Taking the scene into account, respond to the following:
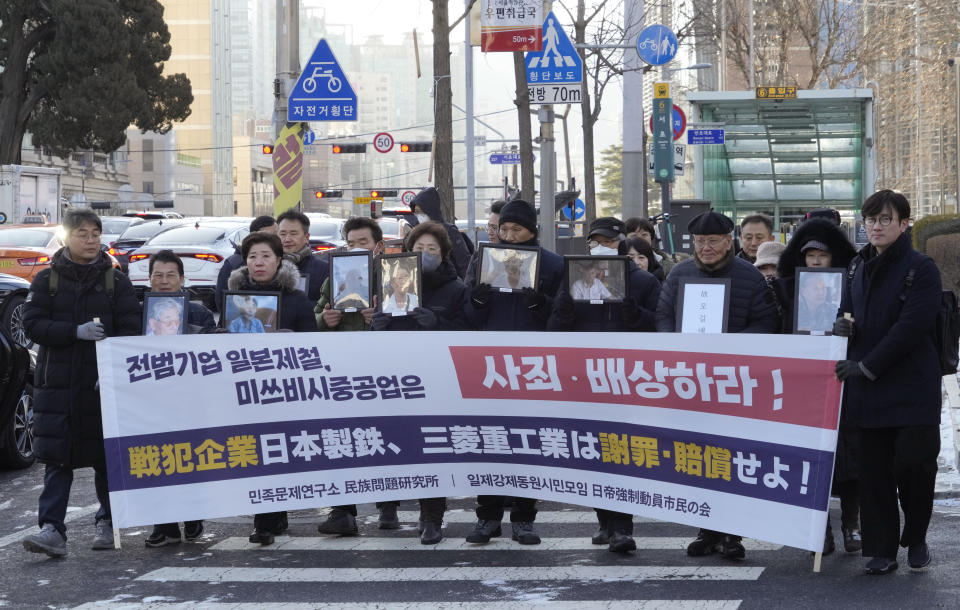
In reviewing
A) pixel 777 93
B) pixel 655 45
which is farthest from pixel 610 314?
pixel 777 93

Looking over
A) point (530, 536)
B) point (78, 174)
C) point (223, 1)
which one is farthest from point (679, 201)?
point (223, 1)

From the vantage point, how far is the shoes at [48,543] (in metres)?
7.57

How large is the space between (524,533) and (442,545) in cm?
49

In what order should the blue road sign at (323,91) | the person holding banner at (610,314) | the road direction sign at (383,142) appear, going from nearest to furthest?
the person holding banner at (610,314)
the blue road sign at (323,91)
the road direction sign at (383,142)

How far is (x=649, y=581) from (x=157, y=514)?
2.83 meters

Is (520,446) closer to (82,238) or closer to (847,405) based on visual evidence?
(847,405)

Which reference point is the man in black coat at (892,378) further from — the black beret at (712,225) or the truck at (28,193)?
the truck at (28,193)

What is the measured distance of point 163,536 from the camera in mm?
8039

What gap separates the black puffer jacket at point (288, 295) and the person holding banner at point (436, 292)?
417 millimetres

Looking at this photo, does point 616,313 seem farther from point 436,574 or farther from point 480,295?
point 436,574

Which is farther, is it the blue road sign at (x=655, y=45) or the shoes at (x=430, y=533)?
the blue road sign at (x=655, y=45)

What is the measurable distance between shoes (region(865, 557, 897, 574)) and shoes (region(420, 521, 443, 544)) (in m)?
2.47

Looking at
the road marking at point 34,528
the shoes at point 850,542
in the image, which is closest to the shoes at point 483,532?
the shoes at point 850,542

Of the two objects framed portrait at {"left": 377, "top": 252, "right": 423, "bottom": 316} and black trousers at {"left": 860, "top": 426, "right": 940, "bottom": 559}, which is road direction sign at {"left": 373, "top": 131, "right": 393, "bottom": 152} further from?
black trousers at {"left": 860, "top": 426, "right": 940, "bottom": 559}
